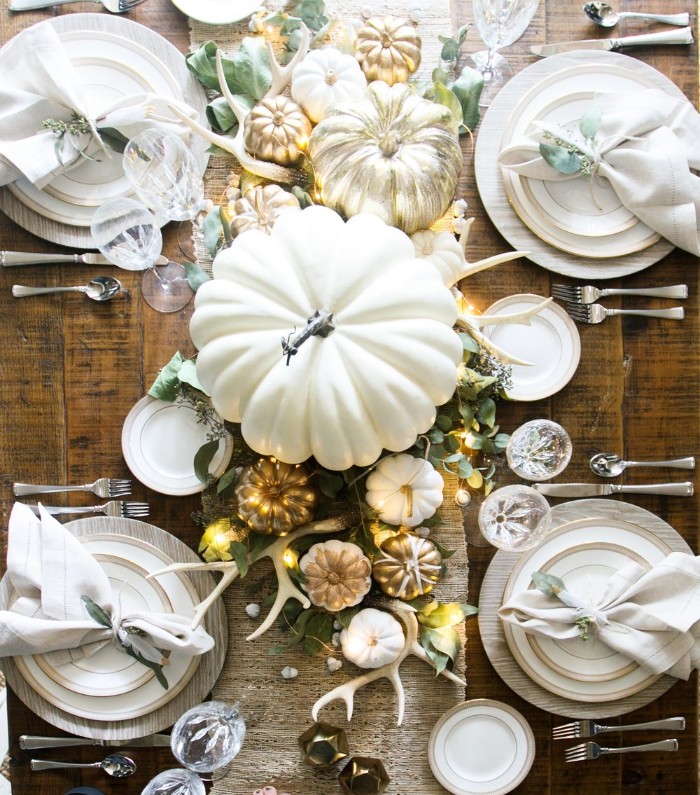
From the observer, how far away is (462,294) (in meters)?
2.06

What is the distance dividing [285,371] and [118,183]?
856 millimetres

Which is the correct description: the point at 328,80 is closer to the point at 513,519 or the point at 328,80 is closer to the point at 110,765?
the point at 513,519

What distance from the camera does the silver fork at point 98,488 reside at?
2.02 m

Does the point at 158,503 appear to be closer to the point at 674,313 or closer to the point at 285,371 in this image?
the point at 285,371

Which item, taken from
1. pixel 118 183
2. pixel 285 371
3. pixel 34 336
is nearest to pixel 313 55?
pixel 118 183

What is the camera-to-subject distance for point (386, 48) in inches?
74.5

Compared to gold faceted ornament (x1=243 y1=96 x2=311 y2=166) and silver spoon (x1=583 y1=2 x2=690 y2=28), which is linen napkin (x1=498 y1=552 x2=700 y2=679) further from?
silver spoon (x1=583 y1=2 x2=690 y2=28)

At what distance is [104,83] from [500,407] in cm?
139

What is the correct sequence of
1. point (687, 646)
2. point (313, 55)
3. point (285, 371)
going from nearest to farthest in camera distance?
point (285, 371), point (313, 55), point (687, 646)

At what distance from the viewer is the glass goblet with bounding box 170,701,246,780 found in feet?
6.04

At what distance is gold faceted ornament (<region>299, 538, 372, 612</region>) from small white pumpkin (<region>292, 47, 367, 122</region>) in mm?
1067

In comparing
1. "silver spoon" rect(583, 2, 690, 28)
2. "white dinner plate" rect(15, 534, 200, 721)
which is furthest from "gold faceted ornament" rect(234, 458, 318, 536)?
"silver spoon" rect(583, 2, 690, 28)

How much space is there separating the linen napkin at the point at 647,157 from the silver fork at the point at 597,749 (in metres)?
1.37

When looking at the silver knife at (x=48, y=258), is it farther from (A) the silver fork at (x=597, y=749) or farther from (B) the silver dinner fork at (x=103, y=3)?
(A) the silver fork at (x=597, y=749)
